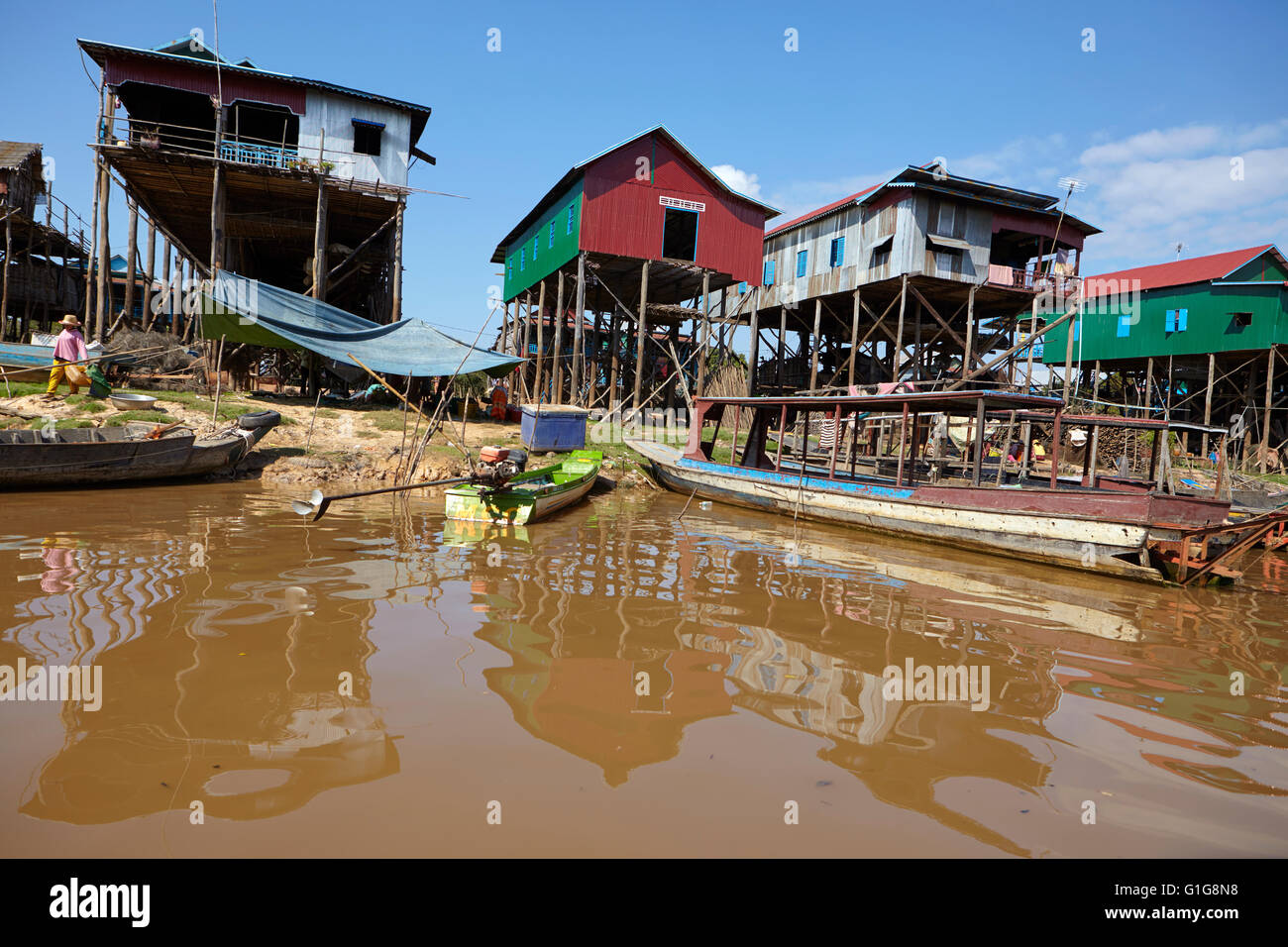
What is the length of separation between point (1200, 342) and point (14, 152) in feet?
146

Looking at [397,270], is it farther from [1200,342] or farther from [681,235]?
[1200,342]

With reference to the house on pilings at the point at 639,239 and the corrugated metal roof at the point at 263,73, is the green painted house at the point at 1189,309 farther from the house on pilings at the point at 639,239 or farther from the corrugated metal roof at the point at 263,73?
the corrugated metal roof at the point at 263,73

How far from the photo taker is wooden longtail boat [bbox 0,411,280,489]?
947 cm

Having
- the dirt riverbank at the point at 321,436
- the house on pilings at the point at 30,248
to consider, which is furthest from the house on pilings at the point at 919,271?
the house on pilings at the point at 30,248

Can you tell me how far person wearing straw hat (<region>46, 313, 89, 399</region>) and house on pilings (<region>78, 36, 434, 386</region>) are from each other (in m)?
2.75

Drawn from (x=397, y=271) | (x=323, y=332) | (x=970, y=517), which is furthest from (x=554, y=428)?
(x=970, y=517)

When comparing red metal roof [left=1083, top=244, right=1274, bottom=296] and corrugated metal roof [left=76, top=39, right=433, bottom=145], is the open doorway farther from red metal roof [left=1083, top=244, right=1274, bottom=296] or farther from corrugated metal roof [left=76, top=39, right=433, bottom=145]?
red metal roof [left=1083, top=244, right=1274, bottom=296]

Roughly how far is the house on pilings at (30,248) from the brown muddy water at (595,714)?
2623cm

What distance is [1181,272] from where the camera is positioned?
2527 centimetres

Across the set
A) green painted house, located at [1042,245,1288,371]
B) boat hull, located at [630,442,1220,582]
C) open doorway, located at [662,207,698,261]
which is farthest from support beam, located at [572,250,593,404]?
green painted house, located at [1042,245,1288,371]

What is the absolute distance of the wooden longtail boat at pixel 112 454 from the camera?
9469 mm

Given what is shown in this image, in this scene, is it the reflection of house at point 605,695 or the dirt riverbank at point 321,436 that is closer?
the reflection of house at point 605,695
